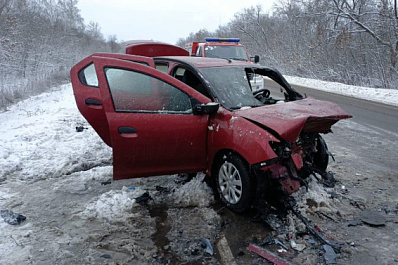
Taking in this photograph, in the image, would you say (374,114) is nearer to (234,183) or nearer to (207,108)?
(234,183)

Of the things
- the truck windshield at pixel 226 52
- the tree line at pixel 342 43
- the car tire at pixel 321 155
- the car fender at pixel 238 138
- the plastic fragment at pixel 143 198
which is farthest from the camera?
the tree line at pixel 342 43

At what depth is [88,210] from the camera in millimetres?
3758

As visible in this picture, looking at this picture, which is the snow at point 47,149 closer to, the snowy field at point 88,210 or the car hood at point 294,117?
the snowy field at point 88,210

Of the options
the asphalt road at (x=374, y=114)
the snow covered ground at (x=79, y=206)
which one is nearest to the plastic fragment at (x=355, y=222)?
the snow covered ground at (x=79, y=206)

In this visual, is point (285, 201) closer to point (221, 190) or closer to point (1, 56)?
point (221, 190)

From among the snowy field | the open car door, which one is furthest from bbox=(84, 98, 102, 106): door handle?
the snowy field

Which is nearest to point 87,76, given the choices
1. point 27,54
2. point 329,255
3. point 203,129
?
point 203,129

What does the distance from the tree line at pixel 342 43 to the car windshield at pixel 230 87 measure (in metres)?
15.7

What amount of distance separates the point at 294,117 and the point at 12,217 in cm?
352

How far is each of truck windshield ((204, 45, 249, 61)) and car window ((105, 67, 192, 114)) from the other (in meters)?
7.17

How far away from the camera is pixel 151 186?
4.45 meters

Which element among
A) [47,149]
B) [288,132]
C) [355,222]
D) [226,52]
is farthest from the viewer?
[226,52]

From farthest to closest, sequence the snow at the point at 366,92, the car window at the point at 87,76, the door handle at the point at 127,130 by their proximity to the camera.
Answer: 1. the snow at the point at 366,92
2. the car window at the point at 87,76
3. the door handle at the point at 127,130

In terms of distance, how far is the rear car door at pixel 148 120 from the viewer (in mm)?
3611
